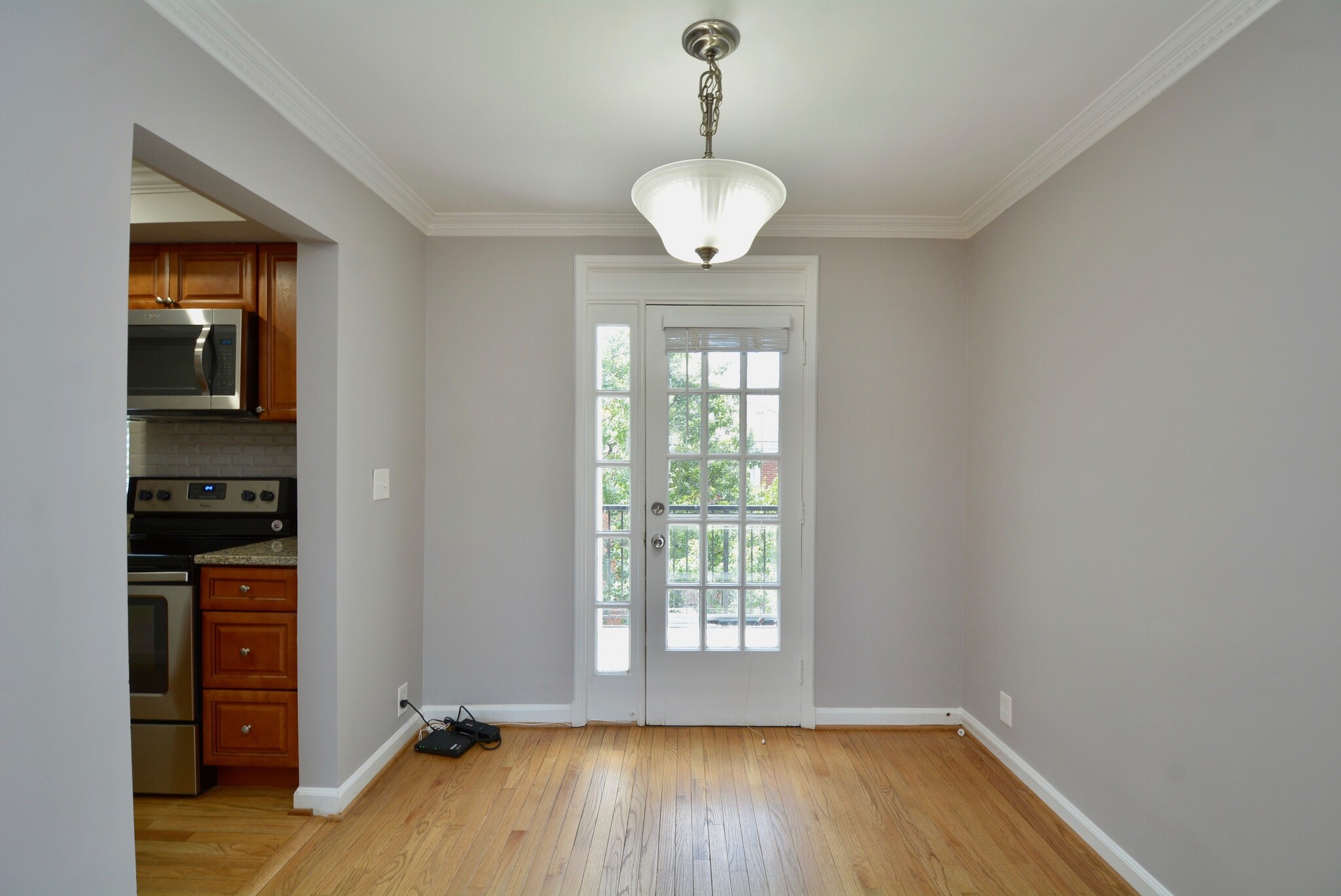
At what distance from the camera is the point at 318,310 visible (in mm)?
2314

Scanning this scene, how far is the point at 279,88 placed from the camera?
193 cm

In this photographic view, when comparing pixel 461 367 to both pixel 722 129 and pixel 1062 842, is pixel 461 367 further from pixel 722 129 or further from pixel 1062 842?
pixel 1062 842

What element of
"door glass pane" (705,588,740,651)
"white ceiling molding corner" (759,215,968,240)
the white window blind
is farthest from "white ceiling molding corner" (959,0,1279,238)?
"door glass pane" (705,588,740,651)

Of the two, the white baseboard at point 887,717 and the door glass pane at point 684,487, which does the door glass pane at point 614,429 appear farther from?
the white baseboard at point 887,717

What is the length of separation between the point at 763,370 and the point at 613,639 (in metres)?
1.58

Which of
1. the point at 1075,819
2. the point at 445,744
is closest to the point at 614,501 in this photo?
the point at 445,744

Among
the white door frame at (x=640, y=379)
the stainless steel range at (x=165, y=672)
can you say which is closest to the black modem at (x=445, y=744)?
the white door frame at (x=640, y=379)

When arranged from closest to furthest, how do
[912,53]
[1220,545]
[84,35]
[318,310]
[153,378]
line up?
[84,35] → [1220,545] → [912,53] → [318,310] → [153,378]

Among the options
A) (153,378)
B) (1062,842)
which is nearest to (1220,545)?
(1062,842)

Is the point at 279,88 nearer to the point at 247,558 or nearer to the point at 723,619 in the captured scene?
the point at 247,558

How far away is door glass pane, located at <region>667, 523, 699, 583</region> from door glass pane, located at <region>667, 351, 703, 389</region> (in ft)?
2.35

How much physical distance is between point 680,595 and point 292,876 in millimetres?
1836

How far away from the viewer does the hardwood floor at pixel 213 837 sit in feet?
6.52

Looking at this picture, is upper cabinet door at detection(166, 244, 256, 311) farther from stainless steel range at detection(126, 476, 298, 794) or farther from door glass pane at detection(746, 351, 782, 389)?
door glass pane at detection(746, 351, 782, 389)
